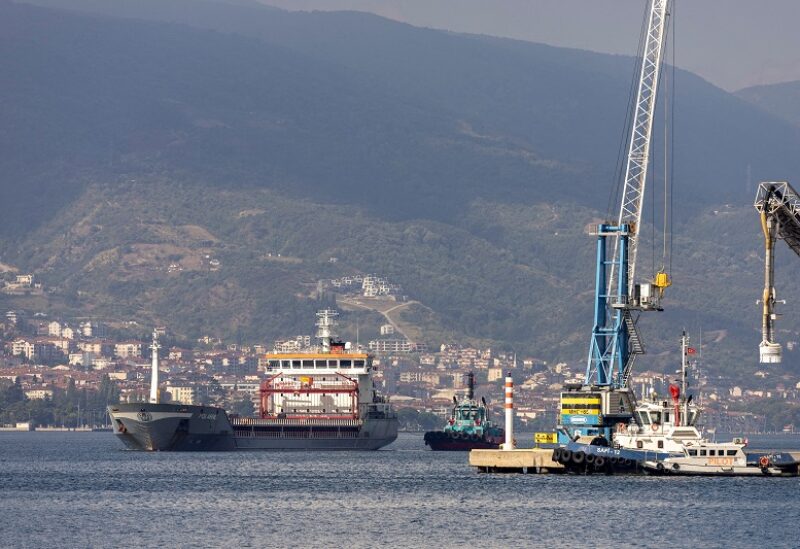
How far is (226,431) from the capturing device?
16425cm

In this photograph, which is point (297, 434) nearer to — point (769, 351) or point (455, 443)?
point (455, 443)

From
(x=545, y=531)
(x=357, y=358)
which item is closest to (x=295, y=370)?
(x=357, y=358)

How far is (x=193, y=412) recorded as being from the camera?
158375 millimetres

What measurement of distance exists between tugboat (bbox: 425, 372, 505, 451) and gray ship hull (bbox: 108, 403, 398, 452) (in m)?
4.54

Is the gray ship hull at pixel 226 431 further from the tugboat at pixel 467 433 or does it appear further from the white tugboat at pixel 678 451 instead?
the white tugboat at pixel 678 451

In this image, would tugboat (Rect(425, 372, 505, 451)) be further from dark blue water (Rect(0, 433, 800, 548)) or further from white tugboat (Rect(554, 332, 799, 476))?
white tugboat (Rect(554, 332, 799, 476))

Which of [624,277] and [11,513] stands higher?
[624,277]

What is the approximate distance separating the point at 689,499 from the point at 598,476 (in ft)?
55.5

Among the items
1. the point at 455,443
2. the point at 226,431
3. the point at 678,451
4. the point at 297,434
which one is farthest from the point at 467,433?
the point at 678,451

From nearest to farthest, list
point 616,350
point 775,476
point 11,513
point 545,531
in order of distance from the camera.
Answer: point 545,531 < point 11,513 < point 775,476 < point 616,350

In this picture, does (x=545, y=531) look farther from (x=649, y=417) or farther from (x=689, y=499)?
(x=649, y=417)

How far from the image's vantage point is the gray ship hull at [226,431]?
154125mm

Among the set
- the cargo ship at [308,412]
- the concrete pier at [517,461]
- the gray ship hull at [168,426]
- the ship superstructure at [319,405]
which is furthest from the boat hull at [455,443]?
the concrete pier at [517,461]

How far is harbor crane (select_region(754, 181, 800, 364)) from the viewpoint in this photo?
87250mm
